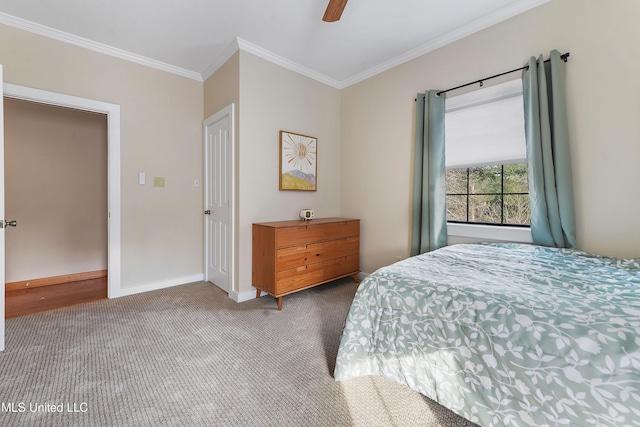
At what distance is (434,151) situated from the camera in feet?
8.68

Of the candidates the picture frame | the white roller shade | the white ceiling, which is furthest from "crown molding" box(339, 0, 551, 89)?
the picture frame

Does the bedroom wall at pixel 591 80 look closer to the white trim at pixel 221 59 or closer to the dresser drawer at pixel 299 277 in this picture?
the dresser drawer at pixel 299 277

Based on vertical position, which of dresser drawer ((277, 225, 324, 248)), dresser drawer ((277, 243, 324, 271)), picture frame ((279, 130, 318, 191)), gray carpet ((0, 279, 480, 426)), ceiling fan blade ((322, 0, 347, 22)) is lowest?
gray carpet ((0, 279, 480, 426))

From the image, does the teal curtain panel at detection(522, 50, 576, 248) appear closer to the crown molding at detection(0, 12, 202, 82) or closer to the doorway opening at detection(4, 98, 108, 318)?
the crown molding at detection(0, 12, 202, 82)

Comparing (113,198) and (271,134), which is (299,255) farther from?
(113,198)

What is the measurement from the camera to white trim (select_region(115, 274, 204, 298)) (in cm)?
294

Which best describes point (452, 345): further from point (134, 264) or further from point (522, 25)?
point (134, 264)

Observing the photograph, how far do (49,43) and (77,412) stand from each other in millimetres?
3165

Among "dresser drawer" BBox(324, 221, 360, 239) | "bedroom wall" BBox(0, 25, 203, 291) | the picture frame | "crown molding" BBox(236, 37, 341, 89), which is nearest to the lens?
"bedroom wall" BBox(0, 25, 203, 291)

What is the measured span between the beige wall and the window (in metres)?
4.56

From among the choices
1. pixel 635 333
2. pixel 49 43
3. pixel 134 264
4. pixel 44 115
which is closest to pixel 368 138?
pixel 635 333

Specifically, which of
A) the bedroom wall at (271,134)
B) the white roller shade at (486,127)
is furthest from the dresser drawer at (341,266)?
the white roller shade at (486,127)

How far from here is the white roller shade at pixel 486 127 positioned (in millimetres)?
2283

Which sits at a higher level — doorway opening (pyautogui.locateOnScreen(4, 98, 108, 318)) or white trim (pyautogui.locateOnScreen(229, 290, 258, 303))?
doorway opening (pyautogui.locateOnScreen(4, 98, 108, 318))
